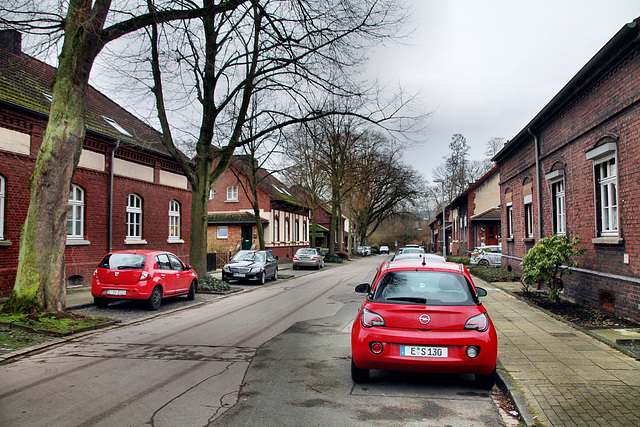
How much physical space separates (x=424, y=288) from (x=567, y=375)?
76.9 inches

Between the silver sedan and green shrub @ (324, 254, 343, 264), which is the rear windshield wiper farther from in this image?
green shrub @ (324, 254, 343, 264)

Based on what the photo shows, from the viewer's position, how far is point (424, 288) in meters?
5.98

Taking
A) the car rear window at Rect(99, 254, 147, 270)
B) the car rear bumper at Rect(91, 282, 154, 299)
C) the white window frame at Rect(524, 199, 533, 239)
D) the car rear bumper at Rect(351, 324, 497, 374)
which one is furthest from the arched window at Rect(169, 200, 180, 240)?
the car rear bumper at Rect(351, 324, 497, 374)

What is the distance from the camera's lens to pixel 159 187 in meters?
22.2

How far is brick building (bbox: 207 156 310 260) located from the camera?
128 ft

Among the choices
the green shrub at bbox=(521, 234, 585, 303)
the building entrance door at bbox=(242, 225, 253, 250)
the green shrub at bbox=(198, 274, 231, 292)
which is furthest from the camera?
the building entrance door at bbox=(242, 225, 253, 250)

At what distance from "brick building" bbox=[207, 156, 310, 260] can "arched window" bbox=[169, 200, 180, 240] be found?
1166cm

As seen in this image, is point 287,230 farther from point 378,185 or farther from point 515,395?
point 515,395

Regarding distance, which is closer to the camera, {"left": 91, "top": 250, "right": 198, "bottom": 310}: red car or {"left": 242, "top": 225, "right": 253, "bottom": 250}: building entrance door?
{"left": 91, "top": 250, "right": 198, "bottom": 310}: red car

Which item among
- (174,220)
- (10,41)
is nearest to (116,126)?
(10,41)

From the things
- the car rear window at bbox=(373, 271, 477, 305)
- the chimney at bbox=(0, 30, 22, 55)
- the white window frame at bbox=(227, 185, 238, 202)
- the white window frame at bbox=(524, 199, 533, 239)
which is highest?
the chimney at bbox=(0, 30, 22, 55)

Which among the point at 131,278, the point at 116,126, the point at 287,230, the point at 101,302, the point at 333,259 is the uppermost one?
the point at 116,126

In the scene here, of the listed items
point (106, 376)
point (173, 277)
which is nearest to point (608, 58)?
point (106, 376)

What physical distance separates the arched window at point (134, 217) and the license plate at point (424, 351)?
17.3 m
